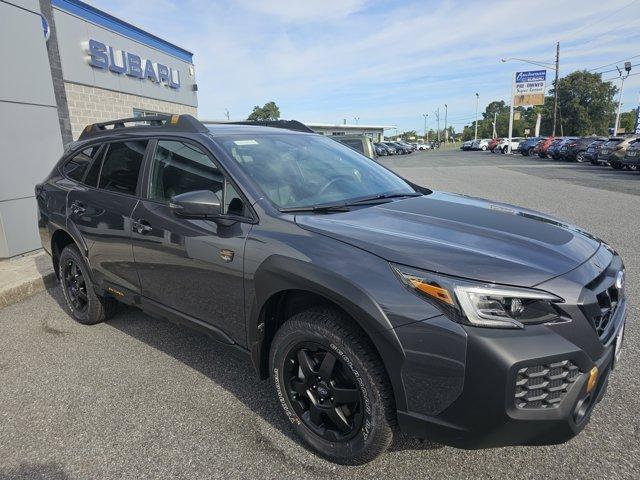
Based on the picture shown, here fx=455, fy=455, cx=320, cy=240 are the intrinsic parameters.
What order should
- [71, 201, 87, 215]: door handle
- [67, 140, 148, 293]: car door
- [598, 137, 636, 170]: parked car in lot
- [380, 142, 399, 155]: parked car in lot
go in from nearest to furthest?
[67, 140, 148, 293]: car door, [71, 201, 87, 215]: door handle, [598, 137, 636, 170]: parked car in lot, [380, 142, 399, 155]: parked car in lot

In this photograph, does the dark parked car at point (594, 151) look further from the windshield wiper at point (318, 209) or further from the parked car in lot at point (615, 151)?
the windshield wiper at point (318, 209)

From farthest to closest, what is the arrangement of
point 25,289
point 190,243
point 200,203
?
point 25,289 < point 190,243 < point 200,203

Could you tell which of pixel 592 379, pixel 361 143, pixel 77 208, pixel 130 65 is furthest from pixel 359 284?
pixel 130 65

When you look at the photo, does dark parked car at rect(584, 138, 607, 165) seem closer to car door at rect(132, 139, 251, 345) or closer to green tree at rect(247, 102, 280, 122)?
car door at rect(132, 139, 251, 345)

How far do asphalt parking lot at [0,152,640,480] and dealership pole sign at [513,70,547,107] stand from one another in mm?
61820

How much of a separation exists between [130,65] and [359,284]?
15.6m

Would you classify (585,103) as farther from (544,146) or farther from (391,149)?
(544,146)

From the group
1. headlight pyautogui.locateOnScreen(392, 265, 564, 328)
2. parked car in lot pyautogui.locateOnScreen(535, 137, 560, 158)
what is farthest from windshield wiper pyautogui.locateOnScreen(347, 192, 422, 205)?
parked car in lot pyautogui.locateOnScreen(535, 137, 560, 158)

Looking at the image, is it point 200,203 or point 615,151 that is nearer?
point 200,203

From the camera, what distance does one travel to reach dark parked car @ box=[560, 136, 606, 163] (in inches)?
1185

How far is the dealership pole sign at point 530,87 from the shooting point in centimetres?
5738

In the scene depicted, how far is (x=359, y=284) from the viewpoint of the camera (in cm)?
207

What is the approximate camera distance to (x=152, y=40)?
1630 centimetres

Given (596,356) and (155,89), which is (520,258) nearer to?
(596,356)
